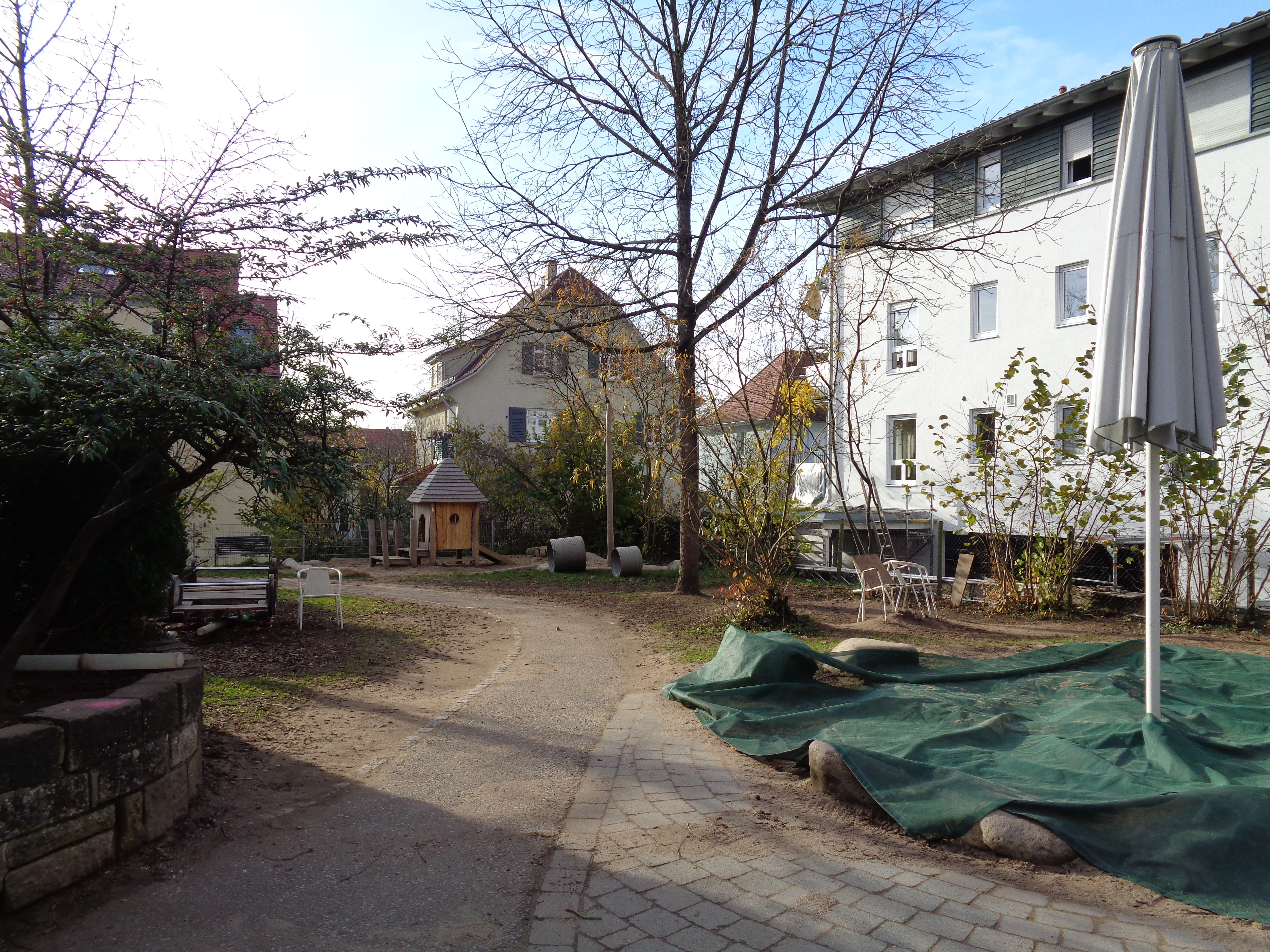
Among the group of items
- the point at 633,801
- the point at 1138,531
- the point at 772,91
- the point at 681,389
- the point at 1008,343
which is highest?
the point at 772,91

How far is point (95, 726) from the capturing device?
11.4ft

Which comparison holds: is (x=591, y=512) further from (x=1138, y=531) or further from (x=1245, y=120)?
(x=1245, y=120)

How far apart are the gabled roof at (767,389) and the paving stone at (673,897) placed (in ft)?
20.8

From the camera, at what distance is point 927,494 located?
483 inches

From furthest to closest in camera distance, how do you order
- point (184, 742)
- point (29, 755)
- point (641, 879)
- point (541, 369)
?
point (541, 369)
point (184, 742)
point (641, 879)
point (29, 755)

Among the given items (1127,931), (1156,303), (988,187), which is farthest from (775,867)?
(988,187)

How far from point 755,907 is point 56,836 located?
283 centimetres

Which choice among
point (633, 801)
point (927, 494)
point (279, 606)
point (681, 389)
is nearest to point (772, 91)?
point (681, 389)

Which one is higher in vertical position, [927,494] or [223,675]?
[927,494]

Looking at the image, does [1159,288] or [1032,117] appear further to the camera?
[1032,117]

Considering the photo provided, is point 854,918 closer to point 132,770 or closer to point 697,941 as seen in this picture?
point 697,941

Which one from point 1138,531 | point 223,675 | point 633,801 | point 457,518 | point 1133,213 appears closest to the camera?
point 633,801

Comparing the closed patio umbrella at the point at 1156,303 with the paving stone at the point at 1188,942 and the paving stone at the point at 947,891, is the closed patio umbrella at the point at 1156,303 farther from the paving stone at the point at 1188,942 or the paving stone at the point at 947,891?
the paving stone at the point at 947,891

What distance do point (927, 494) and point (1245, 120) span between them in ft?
31.8
